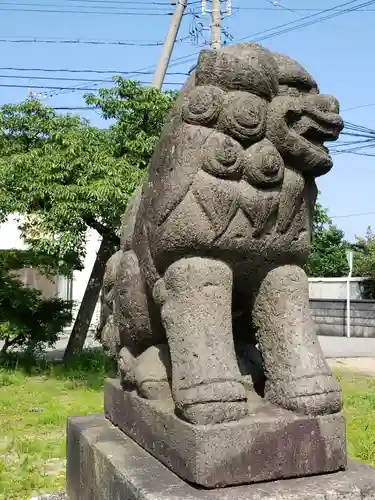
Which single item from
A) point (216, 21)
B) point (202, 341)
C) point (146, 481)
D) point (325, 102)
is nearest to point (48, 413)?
point (146, 481)

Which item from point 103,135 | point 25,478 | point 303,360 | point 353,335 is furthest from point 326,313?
point 303,360

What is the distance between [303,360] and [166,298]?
1.79 feet

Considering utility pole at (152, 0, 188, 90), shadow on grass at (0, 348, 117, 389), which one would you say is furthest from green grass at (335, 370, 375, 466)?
utility pole at (152, 0, 188, 90)

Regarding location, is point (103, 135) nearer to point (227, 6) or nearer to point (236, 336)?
point (227, 6)

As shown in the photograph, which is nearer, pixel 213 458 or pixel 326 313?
pixel 213 458

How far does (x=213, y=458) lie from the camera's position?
195cm

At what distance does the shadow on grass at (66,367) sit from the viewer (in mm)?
7477

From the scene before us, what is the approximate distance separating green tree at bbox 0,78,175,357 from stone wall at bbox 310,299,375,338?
28.7ft

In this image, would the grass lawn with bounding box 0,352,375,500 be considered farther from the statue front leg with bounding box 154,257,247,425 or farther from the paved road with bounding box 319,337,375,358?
the paved road with bounding box 319,337,375,358

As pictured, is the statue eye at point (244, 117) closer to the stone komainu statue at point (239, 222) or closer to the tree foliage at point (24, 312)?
the stone komainu statue at point (239, 222)

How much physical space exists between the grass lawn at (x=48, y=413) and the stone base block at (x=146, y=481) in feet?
2.65

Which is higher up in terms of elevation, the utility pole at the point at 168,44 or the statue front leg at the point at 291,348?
the utility pole at the point at 168,44

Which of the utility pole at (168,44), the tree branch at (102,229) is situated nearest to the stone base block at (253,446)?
the tree branch at (102,229)

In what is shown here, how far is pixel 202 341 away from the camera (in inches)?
84.5
